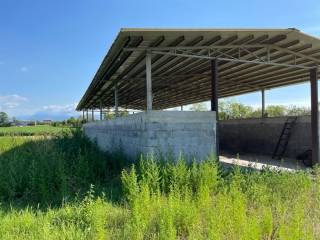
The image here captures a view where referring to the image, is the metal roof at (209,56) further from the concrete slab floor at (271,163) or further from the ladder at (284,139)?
the concrete slab floor at (271,163)

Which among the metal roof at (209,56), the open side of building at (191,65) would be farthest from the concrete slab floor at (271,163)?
the metal roof at (209,56)

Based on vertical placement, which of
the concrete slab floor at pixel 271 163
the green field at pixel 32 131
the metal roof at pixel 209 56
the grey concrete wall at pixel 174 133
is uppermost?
the metal roof at pixel 209 56

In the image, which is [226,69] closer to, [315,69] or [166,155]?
[315,69]

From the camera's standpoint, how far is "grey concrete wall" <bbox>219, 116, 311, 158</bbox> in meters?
14.7

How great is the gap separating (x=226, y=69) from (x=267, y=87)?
17.2ft

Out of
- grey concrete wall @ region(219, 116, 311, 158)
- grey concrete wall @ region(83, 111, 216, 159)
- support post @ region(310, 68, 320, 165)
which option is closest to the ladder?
grey concrete wall @ region(219, 116, 311, 158)

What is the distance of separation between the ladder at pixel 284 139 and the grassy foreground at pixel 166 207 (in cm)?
782

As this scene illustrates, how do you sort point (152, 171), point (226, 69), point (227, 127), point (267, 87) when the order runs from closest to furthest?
point (152, 171) → point (226, 69) → point (267, 87) → point (227, 127)

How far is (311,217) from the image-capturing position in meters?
5.55

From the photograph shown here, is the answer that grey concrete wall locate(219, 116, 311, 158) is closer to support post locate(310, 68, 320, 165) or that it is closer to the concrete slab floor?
the concrete slab floor

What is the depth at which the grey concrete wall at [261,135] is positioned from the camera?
48.3ft

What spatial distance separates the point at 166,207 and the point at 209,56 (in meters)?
5.87

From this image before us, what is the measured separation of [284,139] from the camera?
Answer: 15555 mm

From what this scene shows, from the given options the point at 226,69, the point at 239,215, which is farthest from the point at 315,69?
the point at 239,215
